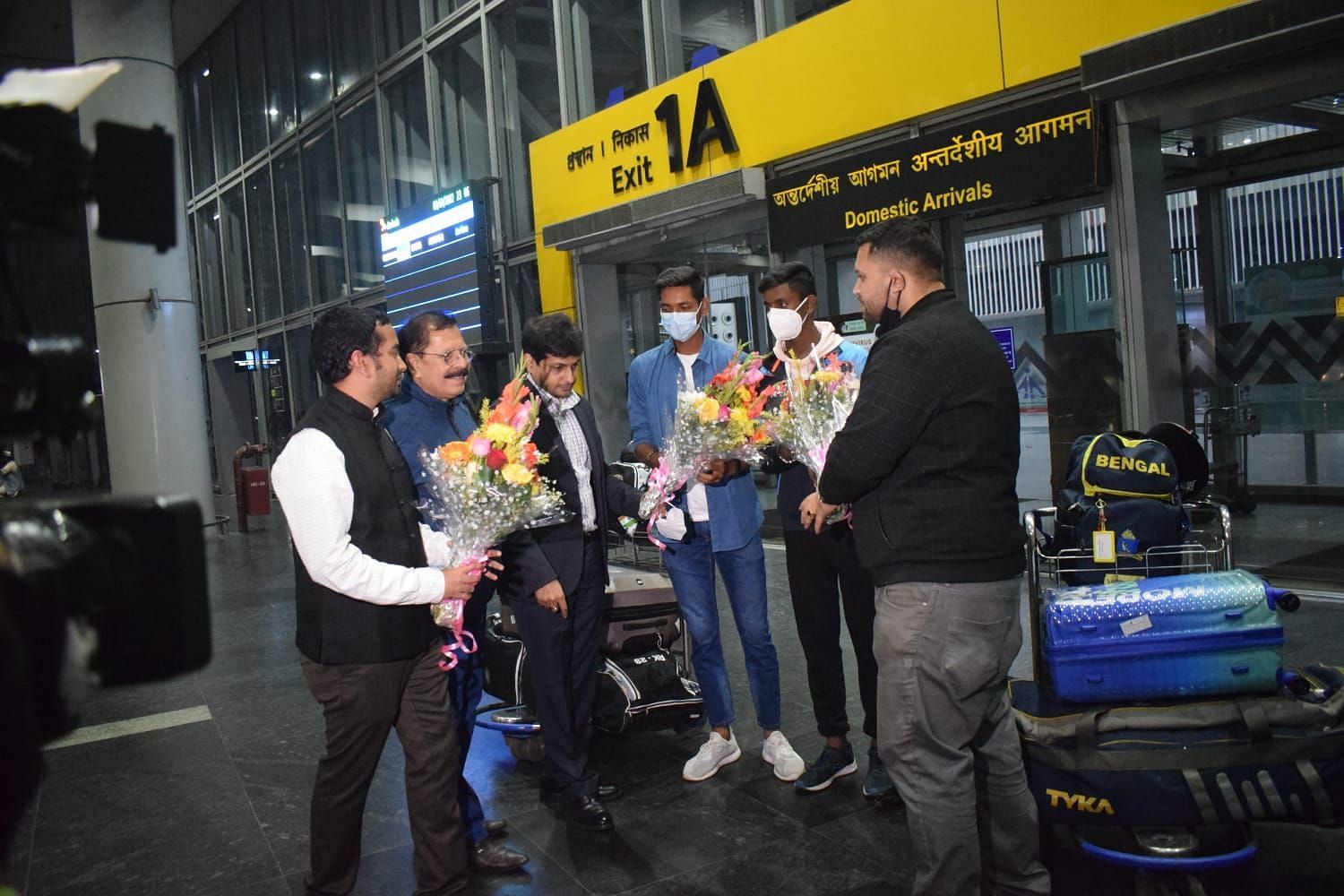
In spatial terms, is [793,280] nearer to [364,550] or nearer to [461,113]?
[364,550]

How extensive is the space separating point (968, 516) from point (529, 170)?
35.4 feet

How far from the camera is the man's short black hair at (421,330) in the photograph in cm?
329

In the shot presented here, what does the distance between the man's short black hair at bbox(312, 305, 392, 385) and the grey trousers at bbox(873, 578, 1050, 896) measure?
1.56m

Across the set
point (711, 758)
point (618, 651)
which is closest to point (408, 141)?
point (618, 651)

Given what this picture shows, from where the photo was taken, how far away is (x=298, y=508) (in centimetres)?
262

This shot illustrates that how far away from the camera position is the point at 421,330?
331 centimetres

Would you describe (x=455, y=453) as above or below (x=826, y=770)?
above

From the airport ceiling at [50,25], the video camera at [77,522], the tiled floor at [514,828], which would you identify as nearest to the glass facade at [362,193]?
the airport ceiling at [50,25]

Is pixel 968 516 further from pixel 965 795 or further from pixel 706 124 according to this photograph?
pixel 706 124

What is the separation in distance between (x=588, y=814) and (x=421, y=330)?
177cm

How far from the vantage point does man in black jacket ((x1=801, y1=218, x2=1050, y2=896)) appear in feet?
8.39

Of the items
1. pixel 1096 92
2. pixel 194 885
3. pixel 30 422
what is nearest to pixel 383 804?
pixel 194 885

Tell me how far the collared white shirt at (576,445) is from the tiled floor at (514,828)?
1116 mm

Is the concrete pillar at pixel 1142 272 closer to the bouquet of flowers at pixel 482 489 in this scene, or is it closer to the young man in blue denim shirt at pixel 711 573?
the young man in blue denim shirt at pixel 711 573
